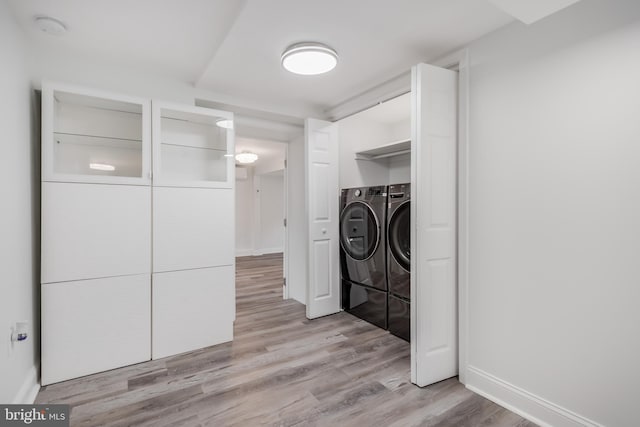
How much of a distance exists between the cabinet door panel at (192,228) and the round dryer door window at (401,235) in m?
1.52

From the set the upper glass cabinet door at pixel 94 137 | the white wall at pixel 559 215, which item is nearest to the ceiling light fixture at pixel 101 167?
the upper glass cabinet door at pixel 94 137

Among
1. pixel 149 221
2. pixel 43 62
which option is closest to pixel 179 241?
pixel 149 221

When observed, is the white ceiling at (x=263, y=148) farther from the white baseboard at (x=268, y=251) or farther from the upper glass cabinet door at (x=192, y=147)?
the white baseboard at (x=268, y=251)

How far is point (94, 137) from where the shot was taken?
92.3 inches

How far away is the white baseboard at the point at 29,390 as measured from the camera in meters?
1.73

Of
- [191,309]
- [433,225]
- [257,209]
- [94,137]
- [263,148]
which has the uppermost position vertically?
[263,148]

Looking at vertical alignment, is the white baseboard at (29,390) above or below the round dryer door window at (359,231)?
below

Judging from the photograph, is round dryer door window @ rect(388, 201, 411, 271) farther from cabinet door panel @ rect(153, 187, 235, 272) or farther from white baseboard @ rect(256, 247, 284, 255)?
white baseboard @ rect(256, 247, 284, 255)

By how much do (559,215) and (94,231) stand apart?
3.00 meters

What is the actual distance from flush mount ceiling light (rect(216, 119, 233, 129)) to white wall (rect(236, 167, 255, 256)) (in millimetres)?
5162

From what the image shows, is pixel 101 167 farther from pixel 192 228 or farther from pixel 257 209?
pixel 257 209

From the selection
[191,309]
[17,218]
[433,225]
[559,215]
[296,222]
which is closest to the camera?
[559,215]

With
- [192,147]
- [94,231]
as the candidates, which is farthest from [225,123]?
[94,231]

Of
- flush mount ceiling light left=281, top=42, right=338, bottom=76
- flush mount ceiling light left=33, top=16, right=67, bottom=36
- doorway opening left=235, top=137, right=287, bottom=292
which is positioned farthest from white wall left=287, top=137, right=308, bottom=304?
doorway opening left=235, top=137, right=287, bottom=292
